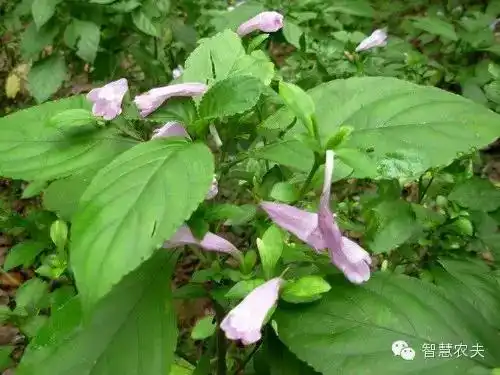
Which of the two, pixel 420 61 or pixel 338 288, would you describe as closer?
pixel 338 288

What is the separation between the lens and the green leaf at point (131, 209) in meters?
0.66

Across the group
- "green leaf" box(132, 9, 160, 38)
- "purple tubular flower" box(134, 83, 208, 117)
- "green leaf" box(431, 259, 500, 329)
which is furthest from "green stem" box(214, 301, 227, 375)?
"green leaf" box(132, 9, 160, 38)

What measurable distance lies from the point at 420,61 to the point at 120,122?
1364mm

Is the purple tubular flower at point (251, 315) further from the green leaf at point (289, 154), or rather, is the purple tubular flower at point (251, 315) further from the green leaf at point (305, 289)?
the green leaf at point (289, 154)

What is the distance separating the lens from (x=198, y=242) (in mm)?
870

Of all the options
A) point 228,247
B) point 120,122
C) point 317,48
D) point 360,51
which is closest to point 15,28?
point 317,48

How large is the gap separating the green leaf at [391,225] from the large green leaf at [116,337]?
0.52 metres

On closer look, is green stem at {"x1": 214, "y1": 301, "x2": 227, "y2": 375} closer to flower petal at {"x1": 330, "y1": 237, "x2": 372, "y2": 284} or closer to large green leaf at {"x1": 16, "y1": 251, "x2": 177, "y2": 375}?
large green leaf at {"x1": 16, "y1": 251, "x2": 177, "y2": 375}

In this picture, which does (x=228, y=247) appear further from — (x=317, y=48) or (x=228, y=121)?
(x=317, y=48)

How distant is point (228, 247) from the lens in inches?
35.8

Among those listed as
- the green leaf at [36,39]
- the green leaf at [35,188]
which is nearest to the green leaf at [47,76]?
the green leaf at [36,39]

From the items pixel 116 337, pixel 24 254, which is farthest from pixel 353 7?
pixel 116 337

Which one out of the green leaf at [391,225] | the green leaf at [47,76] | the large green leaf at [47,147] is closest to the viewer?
the large green leaf at [47,147]

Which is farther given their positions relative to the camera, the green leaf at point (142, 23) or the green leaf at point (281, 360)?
the green leaf at point (142, 23)
